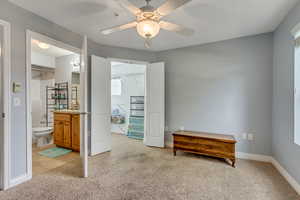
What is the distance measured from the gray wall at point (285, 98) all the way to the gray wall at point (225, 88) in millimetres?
200

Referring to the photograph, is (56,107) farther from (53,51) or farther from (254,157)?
(254,157)

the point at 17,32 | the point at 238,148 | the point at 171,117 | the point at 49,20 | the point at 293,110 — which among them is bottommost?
the point at 238,148

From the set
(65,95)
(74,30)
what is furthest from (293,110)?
(65,95)

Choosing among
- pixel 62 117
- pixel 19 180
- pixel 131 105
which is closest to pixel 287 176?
pixel 19 180

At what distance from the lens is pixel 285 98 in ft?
7.82

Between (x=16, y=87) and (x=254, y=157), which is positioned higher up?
(x=16, y=87)

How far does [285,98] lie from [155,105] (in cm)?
246

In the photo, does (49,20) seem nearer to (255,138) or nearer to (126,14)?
(126,14)

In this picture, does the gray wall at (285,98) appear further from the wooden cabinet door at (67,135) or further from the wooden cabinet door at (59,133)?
the wooden cabinet door at (59,133)

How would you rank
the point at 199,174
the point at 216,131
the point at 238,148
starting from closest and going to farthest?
the point at 199,174, the point at 238,148, the point at 216,131

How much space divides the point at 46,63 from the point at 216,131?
16.2 ft

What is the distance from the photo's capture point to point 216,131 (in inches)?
134

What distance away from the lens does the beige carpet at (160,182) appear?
76.1 inches

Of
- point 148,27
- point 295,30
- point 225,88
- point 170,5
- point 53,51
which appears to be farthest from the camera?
point 53,51
